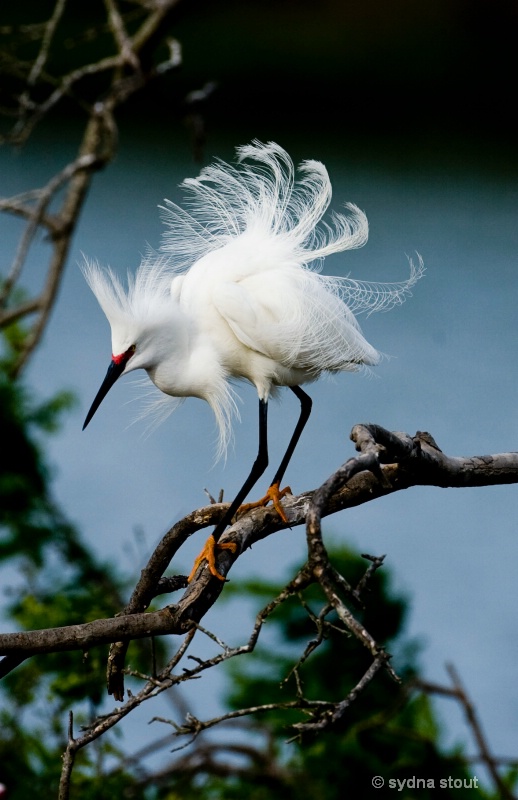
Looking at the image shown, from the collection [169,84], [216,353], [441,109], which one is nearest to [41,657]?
[216,353]

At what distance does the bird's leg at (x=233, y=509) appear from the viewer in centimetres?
151

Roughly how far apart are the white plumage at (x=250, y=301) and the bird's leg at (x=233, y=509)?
0.22 feet

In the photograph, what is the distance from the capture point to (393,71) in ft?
17.5

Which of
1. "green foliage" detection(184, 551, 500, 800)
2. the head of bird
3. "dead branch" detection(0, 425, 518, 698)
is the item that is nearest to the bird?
the head of bird

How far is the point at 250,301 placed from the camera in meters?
1.88

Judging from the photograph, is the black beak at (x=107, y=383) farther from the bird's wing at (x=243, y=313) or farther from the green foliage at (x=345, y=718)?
the green foliage at (x=345, y=718)

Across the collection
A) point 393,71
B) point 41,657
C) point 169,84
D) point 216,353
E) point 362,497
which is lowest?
point 41,657

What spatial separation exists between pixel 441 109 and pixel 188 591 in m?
4.43

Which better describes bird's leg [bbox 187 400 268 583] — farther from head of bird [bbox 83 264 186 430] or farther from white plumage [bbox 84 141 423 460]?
head of bird [bbox 83 264 186 430]

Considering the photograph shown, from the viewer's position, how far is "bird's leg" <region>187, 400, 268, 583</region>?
1.51 m

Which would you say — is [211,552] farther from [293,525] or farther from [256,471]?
[256,471]

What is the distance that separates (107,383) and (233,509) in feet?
1.10

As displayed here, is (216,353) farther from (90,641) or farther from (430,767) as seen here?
(430,767)

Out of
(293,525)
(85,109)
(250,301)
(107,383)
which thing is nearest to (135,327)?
(107,383)
